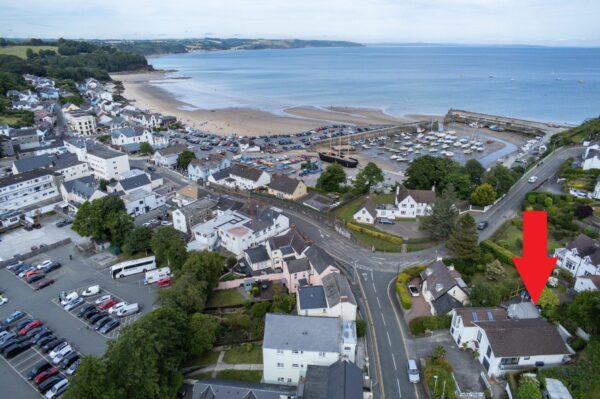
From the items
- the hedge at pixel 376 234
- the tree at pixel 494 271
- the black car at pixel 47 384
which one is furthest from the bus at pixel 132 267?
the tree at pixel 494 271

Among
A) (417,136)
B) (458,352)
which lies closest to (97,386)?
(458,352)

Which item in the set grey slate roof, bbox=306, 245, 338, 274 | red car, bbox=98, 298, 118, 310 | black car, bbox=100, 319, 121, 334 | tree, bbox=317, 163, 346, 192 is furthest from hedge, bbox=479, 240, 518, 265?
red car, bbox=98, 298, 118, 310

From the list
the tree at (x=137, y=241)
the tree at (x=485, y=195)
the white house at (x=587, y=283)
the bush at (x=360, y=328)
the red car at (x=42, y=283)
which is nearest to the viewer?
the bush at (x=360, y=328)

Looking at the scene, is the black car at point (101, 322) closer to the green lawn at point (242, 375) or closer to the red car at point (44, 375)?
the red car at point (44, 375)

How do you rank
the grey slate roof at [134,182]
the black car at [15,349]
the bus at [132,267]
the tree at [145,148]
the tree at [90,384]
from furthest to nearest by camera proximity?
the tree at [145,148] → the grey slate roof at [134,182] → the bus at [132,267] → the black car at [15,349] → the tree at [90,384]

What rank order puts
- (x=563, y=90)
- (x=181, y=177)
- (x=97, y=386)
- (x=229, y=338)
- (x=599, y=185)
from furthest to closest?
(x=563, y=90)
(x=181, y=177)
(x=599, y=185)
(x=229, y=338)
(x=97, y=386)

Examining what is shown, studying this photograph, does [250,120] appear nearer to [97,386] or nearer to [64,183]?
[64,183]

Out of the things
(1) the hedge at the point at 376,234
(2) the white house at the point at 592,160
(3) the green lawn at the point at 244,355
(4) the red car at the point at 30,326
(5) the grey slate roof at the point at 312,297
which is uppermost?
(2) the white house at the point at 592,160

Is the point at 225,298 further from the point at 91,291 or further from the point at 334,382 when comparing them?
the point at 334,382
